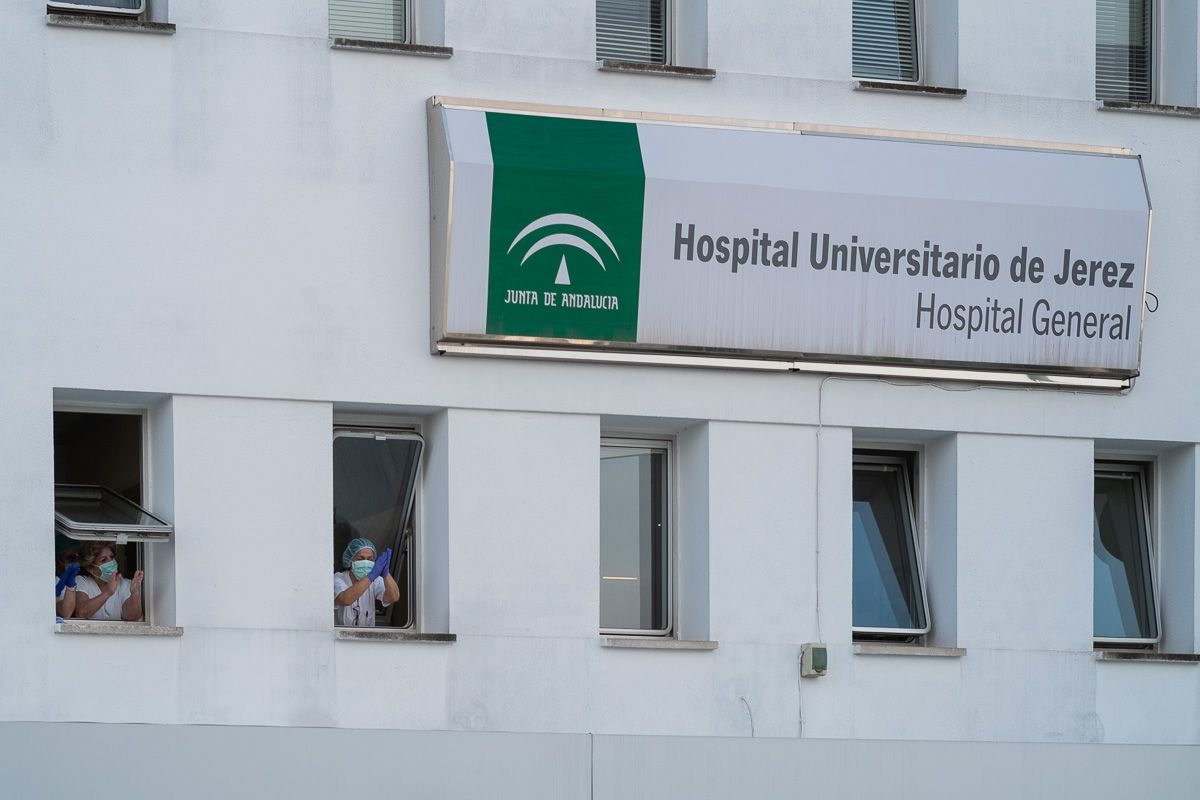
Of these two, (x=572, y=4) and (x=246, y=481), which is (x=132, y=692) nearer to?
(x=246, y=481)

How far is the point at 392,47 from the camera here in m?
17.2

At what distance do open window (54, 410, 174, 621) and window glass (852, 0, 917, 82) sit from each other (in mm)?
5885

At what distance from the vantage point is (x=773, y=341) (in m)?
17.8

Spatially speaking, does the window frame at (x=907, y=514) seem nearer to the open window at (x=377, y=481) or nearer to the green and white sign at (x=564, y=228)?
the green and white sign at (x=564, y=228)

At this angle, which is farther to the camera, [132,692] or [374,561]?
[374,561]

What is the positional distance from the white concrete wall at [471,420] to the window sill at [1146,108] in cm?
9

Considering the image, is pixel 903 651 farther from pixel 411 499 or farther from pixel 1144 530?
pixel 411 499

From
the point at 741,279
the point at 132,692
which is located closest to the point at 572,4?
the point at 741,279

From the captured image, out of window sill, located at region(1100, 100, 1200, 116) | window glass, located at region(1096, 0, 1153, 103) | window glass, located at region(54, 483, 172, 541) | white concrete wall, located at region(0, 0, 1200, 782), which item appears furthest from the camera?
window glass, located at region(1096, 0, 1153, 103)

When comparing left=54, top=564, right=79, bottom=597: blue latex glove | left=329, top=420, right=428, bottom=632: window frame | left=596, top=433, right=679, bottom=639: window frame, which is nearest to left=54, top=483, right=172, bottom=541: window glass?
left=54, top=564, right=79, bottom=597: blue latex glove

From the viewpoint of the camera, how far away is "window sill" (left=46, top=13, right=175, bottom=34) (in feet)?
54.4

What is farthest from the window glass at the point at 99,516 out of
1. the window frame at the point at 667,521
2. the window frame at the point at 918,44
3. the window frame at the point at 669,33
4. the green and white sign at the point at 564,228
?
the window frame at the point at 918,44

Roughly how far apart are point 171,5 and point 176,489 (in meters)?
3.16

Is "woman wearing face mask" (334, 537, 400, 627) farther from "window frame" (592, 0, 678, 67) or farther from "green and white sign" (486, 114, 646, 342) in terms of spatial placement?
"window frame" (592, 0, 678, 67)
